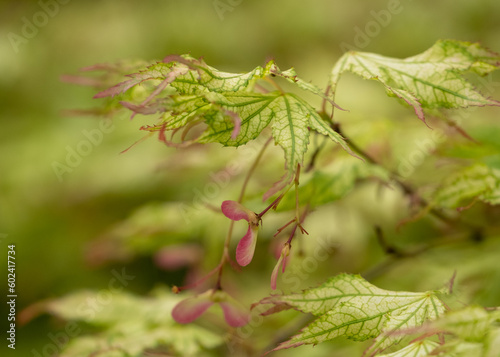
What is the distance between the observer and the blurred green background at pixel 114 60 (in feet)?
6.59

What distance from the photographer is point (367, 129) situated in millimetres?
911

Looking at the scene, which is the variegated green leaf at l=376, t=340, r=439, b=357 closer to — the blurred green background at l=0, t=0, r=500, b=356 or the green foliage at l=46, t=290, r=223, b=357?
the green foliage at l=46, t=290, r=223, b=357

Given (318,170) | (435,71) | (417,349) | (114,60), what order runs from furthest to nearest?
1. (114,60)
2. (318,170)
3. (435,71)
4. (417,349)

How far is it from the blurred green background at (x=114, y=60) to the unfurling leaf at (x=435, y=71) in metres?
0.75

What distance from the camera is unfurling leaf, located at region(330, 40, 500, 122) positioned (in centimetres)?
57

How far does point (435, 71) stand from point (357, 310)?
1.00ft

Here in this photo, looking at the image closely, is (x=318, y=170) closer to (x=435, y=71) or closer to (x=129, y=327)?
(x=435, y=71)

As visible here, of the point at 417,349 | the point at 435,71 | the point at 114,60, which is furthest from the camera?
the point at 114,60

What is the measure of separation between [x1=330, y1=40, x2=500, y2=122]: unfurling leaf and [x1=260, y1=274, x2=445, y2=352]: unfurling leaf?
0.22 meters

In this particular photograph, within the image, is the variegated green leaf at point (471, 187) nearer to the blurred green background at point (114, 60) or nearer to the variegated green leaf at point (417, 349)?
the variegated green leaf at point (417, 349)

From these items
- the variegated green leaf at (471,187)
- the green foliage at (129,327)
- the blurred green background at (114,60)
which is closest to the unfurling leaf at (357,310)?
the variegated green leaf at (471,187)

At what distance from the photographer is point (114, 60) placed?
253 cm

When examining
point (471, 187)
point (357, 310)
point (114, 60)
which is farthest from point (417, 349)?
point (114, 60)

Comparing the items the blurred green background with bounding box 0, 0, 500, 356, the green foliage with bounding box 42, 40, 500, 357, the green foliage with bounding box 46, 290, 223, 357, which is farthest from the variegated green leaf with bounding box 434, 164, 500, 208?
the blurred green background with bounding box 0, 0, 500, 356
